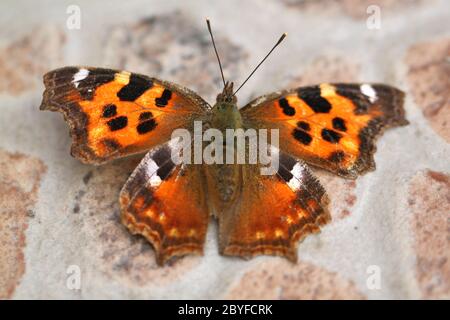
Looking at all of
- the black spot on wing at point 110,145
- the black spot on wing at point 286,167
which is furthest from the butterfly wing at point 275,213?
the black spot on wing at point 110,145

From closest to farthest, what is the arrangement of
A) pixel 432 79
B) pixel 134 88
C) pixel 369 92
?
pixel 134 88 < pixel 369 92 < pixel 432 79

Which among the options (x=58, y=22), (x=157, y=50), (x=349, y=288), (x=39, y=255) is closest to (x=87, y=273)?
(x=39, y=255)

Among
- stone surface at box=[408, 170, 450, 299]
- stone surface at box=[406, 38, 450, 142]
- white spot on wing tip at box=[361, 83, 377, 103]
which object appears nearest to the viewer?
stone surface at box=[408, 170, 450, 299]

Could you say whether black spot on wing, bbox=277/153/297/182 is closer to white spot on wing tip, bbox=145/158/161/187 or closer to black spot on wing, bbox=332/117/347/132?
black spot on wing, bbox=332/117/347/132

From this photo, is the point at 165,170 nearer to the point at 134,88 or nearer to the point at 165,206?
the point at 165,206

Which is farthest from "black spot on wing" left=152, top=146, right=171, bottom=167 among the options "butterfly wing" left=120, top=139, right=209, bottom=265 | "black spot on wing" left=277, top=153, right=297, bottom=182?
"black spot on wing" left=277, top=153, right=297, bottom=182

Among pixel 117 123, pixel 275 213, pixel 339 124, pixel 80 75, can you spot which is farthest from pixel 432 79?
pixel 80 75

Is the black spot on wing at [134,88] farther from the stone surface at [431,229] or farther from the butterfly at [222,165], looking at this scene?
the stone surface at [431,229]
